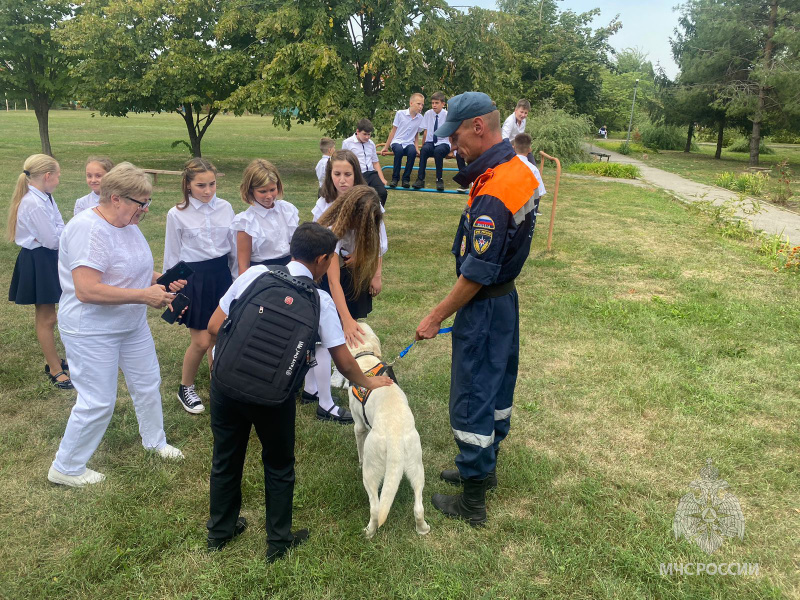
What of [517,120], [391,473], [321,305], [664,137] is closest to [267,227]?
[321,305]

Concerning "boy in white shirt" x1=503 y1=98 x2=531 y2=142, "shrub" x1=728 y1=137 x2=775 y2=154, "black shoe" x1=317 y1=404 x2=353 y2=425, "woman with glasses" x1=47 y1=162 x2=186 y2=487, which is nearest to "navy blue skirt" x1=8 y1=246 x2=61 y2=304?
"woman with glasses" x1=47 y1=162 x2=186 y2=487

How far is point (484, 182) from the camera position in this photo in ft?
9.63

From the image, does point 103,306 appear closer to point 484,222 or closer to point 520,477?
point 484,222

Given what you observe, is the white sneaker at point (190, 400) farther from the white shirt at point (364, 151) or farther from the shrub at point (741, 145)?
the shrub at point (741, 145)

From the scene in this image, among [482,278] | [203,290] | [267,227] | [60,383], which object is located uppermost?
[267,227]

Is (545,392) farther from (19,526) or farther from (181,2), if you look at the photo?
(181,2)

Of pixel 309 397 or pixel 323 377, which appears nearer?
pixel 323 377

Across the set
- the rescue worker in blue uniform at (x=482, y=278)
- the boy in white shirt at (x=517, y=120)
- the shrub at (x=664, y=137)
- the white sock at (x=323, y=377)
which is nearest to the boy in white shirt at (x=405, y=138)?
the boy in white shirt at (x=517, y=120)

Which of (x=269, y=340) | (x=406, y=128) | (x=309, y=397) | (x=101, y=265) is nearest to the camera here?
(x=269, y=340)

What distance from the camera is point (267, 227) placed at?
4.17 metres

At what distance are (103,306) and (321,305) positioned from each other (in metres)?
1.57

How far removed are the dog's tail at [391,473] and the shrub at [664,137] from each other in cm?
4263

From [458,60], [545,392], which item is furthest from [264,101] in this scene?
[545,392]

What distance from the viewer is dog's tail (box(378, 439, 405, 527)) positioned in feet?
9.39
